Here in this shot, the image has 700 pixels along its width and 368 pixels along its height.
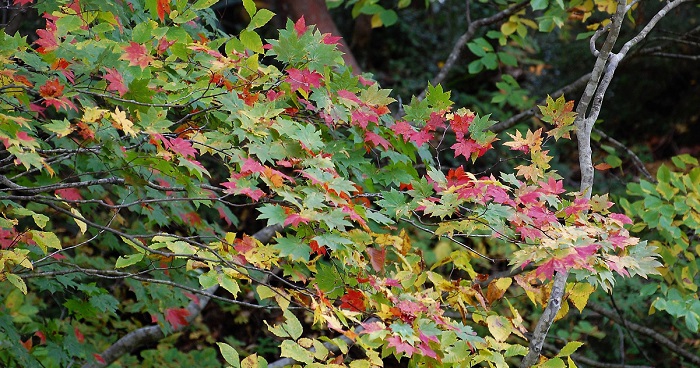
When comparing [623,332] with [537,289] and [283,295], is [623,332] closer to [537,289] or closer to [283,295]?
[537,289]

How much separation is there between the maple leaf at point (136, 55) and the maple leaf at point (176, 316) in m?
1.50

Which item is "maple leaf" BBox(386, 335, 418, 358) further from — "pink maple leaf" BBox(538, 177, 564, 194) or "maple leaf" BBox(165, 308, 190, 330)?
"maple leaf" BBox(165, 308, 190, 330)

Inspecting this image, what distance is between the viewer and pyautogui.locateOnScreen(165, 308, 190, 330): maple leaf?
3141 mm

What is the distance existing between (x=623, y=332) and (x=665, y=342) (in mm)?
970

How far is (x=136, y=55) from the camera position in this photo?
191 cm

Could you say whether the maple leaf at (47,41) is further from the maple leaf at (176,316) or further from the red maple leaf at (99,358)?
the red maple leaf at (99,358)

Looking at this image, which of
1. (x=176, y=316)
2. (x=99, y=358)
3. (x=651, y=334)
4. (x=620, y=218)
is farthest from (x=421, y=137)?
(x=651, y=334)

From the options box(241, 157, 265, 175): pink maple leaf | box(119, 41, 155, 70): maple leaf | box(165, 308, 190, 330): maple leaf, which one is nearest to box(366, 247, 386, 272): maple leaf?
box(241, 157, 265, 175): pink maple leaf

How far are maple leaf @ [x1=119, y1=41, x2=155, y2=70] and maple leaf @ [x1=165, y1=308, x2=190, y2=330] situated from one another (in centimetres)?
150

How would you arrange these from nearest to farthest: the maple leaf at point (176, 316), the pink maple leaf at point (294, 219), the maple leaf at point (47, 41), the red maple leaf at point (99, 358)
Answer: the pink maple leaf at point (294, 219), the maple leaf at point (47, 41), the maple leaf at point (176, 316), the red maple leaf at point (99, 358)

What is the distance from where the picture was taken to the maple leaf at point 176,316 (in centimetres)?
314

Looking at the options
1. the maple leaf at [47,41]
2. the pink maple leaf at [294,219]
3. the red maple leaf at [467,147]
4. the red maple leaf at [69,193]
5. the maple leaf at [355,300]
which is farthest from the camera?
the red maple leaf at [69,193]

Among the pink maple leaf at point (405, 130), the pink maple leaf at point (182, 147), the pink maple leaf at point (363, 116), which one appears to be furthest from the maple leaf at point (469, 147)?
the pink maple leaf at point (182, 147)

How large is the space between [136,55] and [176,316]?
61.4 inches
